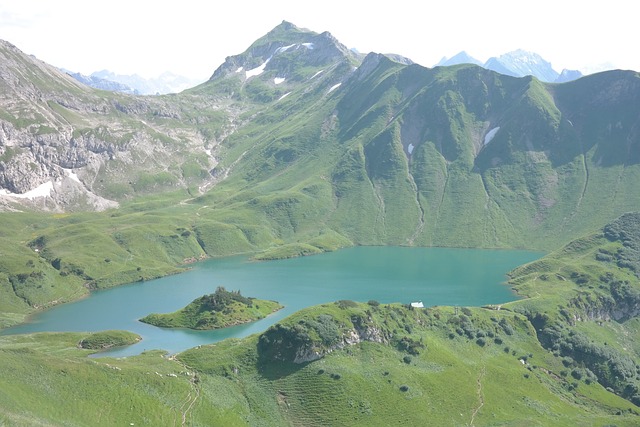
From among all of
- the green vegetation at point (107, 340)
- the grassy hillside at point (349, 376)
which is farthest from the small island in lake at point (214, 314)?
the grassy hillside at point (349, 376)

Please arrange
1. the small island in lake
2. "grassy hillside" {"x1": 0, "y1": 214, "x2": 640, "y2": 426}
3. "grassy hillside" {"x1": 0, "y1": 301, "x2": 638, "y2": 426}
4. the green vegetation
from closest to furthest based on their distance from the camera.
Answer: "grassy hillside" {"x1": 0, "y1": 301, "x2": 638, "y2": 426}
"grassy hillside" {"x1": 0, "y1": 214, "x2": 640, "y2": 426}
the green vegetation
the small island in lake

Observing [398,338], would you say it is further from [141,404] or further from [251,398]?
[141,404]

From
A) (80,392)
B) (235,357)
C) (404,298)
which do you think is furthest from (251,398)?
(404,298)

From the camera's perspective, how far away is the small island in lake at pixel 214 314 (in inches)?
6407

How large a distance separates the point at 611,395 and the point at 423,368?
47.0 metres

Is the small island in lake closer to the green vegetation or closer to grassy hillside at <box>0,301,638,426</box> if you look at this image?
the green vegetation

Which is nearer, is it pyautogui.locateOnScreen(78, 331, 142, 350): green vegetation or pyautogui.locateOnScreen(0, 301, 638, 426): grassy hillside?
pyautogui.locateOnScreen(0, 301, 638, 426): grassy hillside

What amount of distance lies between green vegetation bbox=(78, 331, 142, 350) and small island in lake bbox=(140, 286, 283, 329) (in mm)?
15928

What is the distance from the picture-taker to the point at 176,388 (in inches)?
4067

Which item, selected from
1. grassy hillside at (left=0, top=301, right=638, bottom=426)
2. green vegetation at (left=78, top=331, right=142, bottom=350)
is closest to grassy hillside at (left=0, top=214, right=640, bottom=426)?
grassy hillside at (left=0, top=301, right=638, bottom=426)

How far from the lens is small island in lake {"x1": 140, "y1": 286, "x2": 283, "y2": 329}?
16275cm

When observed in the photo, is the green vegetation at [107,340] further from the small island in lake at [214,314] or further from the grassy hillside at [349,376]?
the small island in lake at [214,314]

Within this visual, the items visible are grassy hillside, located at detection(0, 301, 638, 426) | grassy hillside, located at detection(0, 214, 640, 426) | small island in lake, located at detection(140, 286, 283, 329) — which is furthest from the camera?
small island in lake, located at detection(140, 286, 283, 329)

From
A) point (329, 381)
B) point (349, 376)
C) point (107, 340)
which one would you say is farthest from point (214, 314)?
point (349, 376)
